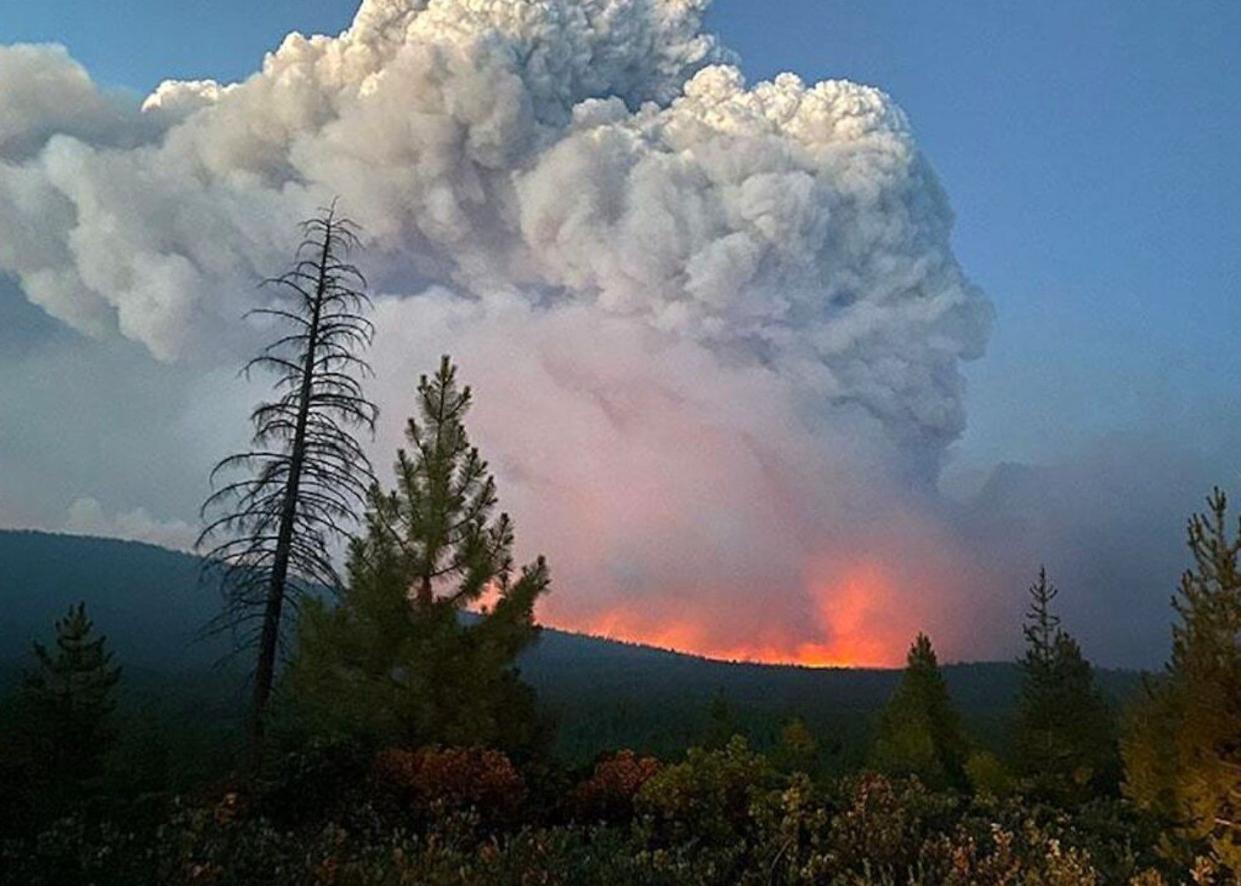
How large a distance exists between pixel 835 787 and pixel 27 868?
29.8 feet

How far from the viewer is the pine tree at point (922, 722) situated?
2962cm

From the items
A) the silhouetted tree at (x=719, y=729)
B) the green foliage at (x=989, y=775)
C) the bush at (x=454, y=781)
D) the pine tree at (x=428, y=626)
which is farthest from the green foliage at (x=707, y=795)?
the silhouetted tree at (x=719, y=729)

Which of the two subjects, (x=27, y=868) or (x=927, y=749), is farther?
(x=927, y=749)

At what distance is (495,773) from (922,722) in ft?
65.9

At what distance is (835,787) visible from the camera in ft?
42.5

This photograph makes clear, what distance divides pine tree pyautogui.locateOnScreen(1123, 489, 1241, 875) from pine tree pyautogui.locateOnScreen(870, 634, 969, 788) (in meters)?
6.76

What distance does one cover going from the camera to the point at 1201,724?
51.1ft

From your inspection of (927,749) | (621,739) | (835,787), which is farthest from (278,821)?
(621,739)

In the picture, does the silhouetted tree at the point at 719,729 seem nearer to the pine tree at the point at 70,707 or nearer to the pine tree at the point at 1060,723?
the pine tree at the point at 1060,723

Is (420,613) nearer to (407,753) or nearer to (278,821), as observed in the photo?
(407,753)

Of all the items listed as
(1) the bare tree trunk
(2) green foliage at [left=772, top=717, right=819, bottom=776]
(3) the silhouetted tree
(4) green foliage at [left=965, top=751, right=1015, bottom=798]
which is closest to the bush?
(1) the bare tree trunk

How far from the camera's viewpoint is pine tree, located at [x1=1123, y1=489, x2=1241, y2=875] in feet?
49.2

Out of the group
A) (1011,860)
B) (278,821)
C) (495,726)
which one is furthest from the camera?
(495,726)

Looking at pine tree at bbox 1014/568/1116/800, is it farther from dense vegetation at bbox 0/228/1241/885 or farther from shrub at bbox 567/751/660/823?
shrub at bbox 567/751/660/823
